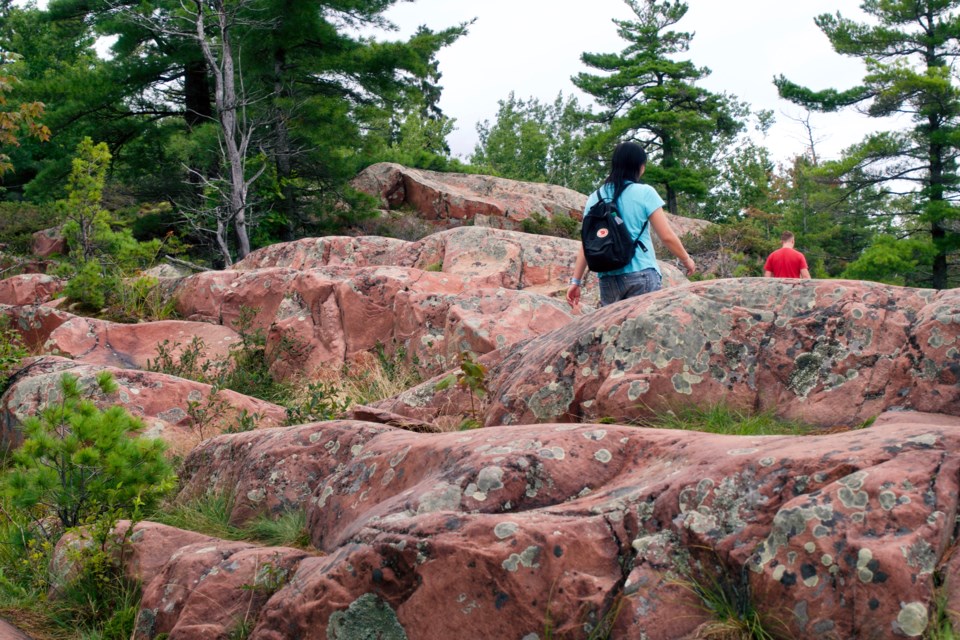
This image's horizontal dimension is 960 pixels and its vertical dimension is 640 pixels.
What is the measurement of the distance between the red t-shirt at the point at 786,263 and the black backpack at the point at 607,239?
451 centimetres

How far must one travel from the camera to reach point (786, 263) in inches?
377

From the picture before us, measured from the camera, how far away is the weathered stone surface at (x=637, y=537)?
2.33 metres

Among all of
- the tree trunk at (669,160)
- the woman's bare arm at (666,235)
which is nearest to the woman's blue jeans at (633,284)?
the woman's bare arm at (666,235)

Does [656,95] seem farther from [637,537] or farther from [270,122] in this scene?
[637,537]

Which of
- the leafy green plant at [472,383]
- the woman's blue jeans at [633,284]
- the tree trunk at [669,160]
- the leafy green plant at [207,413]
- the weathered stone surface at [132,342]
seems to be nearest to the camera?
the leafy green plant at [472,383]

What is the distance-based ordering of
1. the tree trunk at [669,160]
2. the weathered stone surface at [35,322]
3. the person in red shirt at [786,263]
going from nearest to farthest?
the person in red shirt at [786,263]
the weathered stone surface at [35,322]
the tree trunk at [669,160]

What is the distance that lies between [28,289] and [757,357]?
10.8 metres

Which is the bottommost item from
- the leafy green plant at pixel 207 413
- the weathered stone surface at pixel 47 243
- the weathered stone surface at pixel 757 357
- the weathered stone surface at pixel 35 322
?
the leafy green plant at pixel 207 413

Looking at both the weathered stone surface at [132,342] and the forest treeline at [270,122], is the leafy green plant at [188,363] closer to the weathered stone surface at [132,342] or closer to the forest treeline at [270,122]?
the weathered stone surface at [132,342]

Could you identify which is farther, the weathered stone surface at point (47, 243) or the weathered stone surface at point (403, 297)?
the weathered stone surface at point (47, 243)

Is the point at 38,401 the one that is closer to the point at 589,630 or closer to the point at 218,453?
the point at 218,453

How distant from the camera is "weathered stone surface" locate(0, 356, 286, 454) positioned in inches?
251

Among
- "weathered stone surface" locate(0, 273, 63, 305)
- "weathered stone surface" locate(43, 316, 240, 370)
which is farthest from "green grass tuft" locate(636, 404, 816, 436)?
"weathered stone surface" locate(0, 273, 63, 305)

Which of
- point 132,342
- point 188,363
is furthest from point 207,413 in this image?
point 132,342
